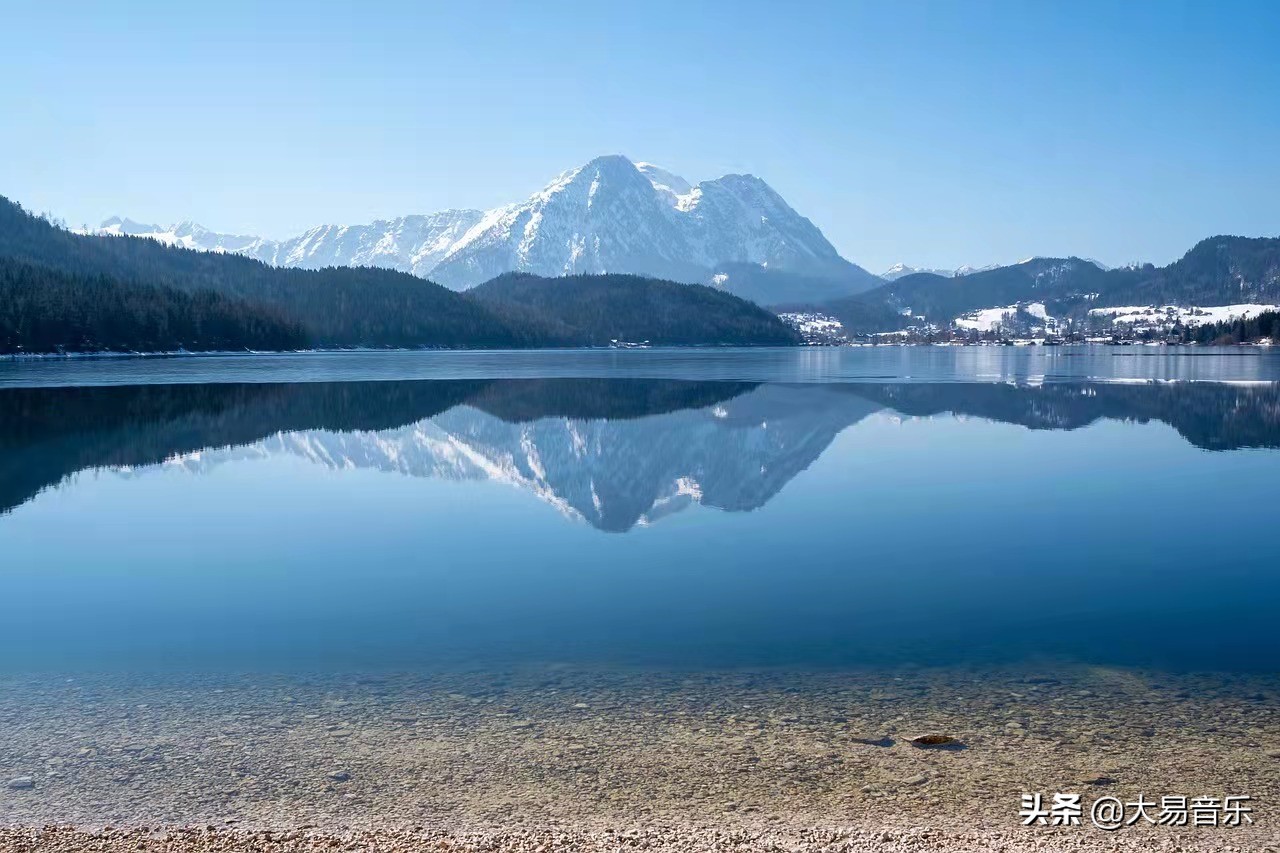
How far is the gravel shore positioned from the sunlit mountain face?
14.9 m

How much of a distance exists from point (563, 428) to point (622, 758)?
46.1 meters

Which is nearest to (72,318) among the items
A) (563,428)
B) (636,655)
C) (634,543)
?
(563,428)

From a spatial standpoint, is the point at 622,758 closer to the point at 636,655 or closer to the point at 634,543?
the point at 636,655

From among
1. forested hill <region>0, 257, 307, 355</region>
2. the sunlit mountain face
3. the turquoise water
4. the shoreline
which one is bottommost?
the shoreline

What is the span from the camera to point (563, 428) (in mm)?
58125

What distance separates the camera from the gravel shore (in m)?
10.4

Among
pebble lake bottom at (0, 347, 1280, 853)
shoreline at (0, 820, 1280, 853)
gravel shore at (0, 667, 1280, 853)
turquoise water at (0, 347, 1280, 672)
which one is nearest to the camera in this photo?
shoreline at (0, 820, 1280, 853)

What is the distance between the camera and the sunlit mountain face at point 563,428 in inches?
1517

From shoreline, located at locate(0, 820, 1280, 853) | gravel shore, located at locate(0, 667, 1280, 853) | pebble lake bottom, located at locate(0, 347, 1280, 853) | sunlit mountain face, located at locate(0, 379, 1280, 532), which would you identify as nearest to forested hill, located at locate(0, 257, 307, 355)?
sunlit mountain face, located at locate(0, 379, 1280, 532)

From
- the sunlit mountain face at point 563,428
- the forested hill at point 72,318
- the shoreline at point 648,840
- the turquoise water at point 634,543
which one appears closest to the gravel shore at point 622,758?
the shoreline at point 648,840

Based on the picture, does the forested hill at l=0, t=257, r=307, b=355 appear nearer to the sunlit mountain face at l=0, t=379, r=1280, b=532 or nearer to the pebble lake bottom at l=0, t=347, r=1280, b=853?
the sunlit mountain face at l=0, t=379, r=1280, b=532

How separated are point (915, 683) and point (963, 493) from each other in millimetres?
21247

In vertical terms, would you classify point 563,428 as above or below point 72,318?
below

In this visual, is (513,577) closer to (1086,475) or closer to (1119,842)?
(1119,842)
